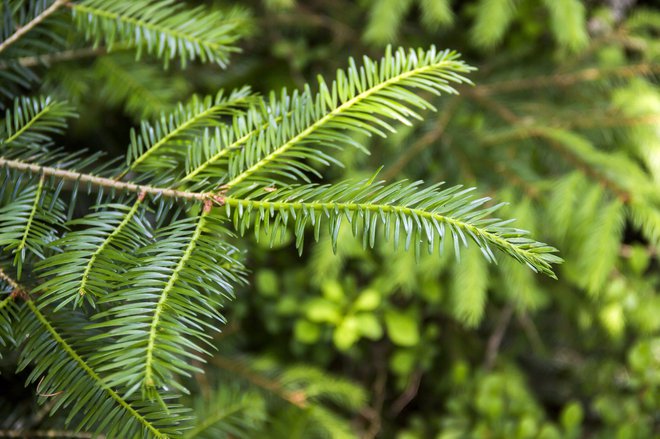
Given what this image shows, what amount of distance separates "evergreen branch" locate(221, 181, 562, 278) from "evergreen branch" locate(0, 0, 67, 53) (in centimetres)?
39

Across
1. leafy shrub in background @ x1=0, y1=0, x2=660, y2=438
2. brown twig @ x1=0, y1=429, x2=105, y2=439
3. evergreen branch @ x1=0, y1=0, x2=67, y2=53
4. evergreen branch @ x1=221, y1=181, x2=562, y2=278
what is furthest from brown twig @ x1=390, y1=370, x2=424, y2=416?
evergreen branch @ x1=0, y1=0, x2=67, y2=53

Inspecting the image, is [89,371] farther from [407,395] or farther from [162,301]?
[407,395]

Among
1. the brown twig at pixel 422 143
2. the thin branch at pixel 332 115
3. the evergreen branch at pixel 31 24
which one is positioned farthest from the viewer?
the brown twig at pixel 422 143

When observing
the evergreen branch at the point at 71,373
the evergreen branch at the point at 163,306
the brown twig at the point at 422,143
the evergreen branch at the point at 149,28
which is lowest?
the evergreen branch at the point at 71,373

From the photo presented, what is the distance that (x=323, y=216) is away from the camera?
3.40 ft

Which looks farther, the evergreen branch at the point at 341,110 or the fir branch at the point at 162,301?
the evergreen branch at the point at 341,110

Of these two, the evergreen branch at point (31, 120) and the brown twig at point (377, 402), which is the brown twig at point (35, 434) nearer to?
the evergreen branch at point (31, 120)

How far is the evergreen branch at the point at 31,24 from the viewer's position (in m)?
0.66

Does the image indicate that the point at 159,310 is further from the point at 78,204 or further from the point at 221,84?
the point at 221,84

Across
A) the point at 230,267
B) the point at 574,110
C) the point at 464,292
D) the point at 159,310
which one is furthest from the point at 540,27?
the point at 159,310

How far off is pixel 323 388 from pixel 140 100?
0.68 meters

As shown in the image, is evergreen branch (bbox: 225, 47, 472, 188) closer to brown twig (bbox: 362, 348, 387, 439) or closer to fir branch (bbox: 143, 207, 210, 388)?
fir branch (bbox: 143, 207, 210, 388)

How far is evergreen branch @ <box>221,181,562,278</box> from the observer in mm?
469

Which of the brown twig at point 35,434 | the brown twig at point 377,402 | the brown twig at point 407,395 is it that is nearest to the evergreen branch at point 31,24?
the brown twig at point 35,434
